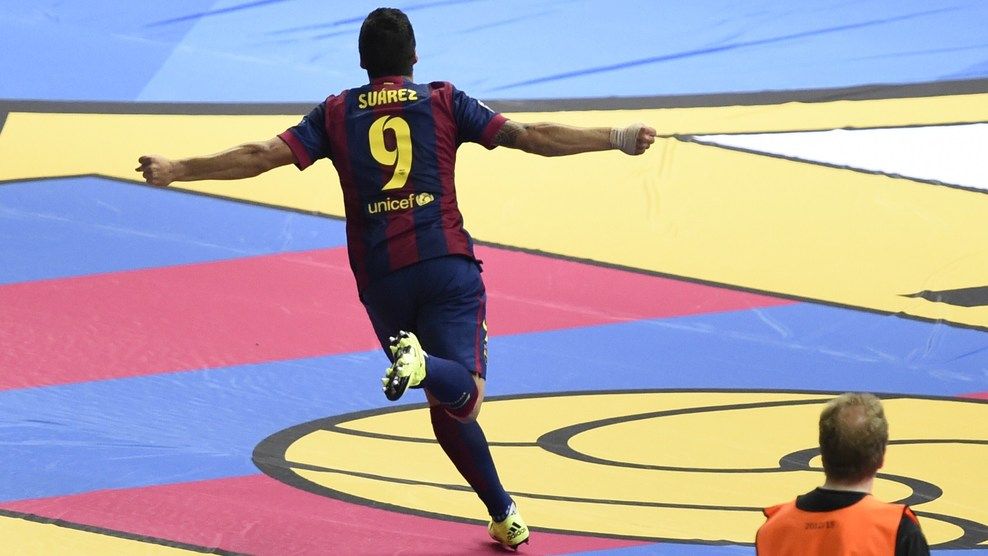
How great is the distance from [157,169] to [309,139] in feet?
1.90

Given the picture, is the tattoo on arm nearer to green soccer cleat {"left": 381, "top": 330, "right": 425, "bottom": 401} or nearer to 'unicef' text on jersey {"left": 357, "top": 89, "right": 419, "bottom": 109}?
'unicef' text on jersey {"left": 357, "top": 89, "right": 419, "bottom": 109}

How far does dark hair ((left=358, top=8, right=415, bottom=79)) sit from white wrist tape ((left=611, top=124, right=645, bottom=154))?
2.73 feet

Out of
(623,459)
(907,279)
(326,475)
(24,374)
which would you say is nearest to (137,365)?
(24,374)

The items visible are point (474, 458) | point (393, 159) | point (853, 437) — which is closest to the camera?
point (853, 437)

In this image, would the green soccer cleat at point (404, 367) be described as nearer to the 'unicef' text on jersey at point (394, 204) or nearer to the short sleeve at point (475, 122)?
the 'unicef' text on jersey at point (394, 204)

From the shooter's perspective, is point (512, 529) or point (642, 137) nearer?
point (642, 137)

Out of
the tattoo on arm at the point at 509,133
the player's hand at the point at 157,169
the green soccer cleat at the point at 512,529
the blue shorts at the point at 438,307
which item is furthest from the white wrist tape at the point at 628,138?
the player's hand at the point at 157,169

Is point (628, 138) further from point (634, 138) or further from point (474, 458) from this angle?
point (474, 458)

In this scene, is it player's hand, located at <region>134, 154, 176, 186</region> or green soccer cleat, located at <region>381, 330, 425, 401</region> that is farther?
player's hand, located at <region>134, 154, 176, 186</region>

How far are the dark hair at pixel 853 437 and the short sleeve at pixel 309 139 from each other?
9.86 ft

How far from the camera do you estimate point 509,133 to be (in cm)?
674

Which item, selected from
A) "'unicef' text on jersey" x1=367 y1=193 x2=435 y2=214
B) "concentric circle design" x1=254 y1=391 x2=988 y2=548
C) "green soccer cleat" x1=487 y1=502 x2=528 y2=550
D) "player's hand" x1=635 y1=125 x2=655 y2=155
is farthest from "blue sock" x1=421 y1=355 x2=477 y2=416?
"player's hand" x1=635 y1=125 x2=655 y2=155

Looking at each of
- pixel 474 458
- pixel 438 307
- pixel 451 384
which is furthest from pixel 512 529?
pixel 438 307

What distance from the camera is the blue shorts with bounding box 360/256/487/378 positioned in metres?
6.62
